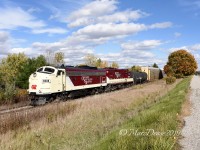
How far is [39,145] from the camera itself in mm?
12359

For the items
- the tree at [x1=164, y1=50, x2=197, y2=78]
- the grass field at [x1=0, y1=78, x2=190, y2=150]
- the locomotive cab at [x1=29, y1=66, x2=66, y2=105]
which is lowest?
the grass field at [x1=0, y1=78, x2=190, y2=150]

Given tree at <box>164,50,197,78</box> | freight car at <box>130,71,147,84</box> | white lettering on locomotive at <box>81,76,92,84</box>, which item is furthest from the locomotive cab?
tree at <box>164,50,197,78</box>

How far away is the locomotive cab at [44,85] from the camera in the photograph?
2559 centimetres

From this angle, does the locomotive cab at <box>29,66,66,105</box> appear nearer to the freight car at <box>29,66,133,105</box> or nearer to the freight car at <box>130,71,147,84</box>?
the freight car at <box>29,66,133,105</box>

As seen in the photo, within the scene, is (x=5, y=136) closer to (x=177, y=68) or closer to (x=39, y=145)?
(x=39, y=145)

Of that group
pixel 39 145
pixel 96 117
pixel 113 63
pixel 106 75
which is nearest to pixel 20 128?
pixel 39 145

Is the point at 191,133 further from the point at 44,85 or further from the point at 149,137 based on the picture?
the point at 44,85

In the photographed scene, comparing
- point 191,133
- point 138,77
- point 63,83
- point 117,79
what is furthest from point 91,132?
point 138,77

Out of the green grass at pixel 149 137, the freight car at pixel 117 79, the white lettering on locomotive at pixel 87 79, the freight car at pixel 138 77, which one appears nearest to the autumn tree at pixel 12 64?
the freight car at pixel 138 77

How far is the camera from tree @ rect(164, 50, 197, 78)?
86500 mm

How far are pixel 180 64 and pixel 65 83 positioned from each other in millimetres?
64647

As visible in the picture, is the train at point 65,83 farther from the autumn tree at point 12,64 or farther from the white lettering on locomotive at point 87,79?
the autumn tree at point 12,64

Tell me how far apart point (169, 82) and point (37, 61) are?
2466cm

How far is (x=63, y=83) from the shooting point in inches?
1098
